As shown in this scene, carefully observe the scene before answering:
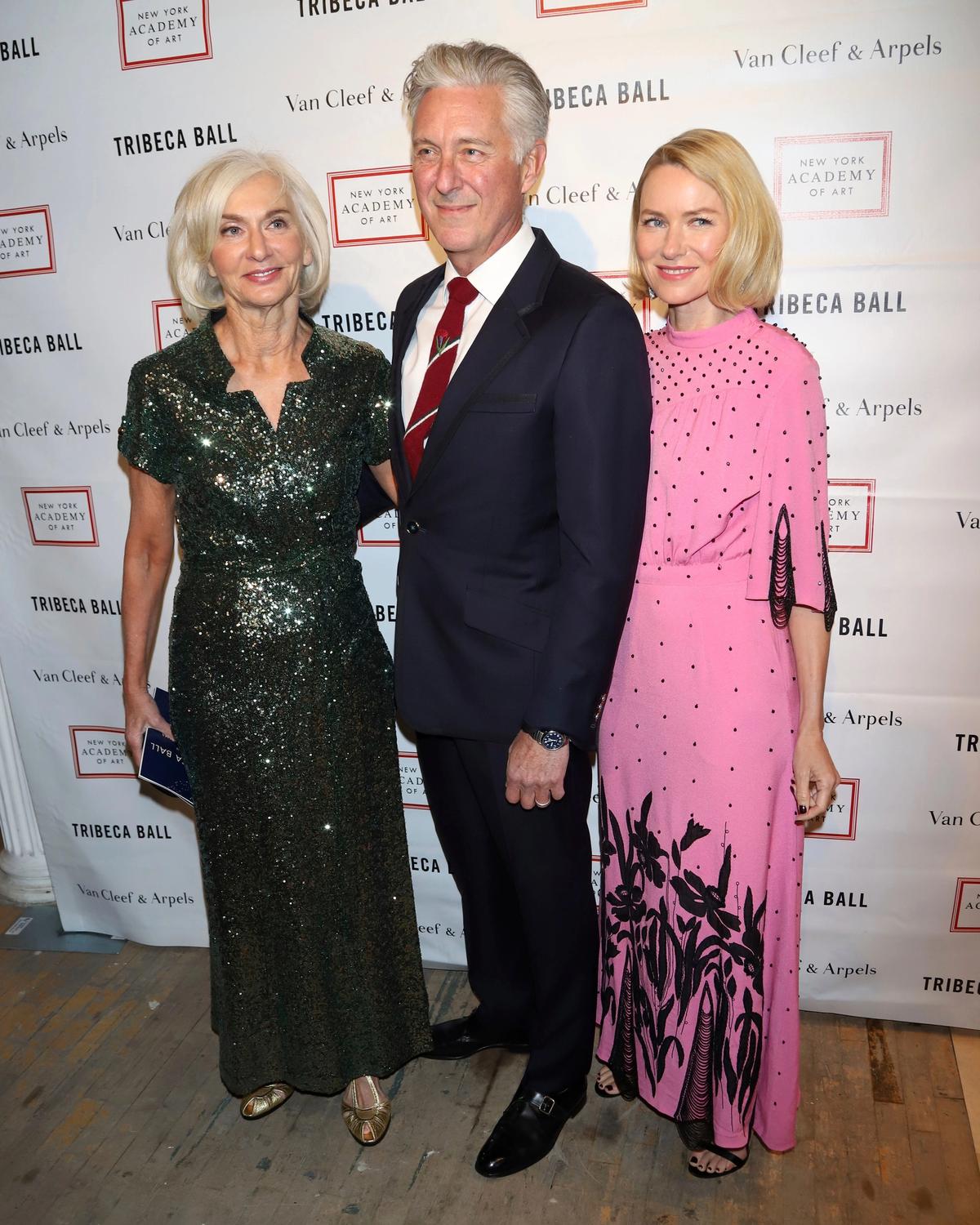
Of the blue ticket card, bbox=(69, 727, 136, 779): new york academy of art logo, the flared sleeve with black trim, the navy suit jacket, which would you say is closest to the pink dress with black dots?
the flared sleeve with black trim

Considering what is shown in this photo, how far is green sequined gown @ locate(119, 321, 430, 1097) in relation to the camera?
198 cm

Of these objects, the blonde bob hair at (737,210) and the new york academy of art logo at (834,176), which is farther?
the new york academy of art logo at (834,176)

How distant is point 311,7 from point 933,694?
2.15 m

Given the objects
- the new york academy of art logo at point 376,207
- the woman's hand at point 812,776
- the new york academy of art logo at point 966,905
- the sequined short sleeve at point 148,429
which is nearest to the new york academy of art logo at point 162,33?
the new york academy of art logo at point 376,207

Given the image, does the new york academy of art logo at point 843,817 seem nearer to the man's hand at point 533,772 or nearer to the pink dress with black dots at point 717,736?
the pink dress with black dots at point 717,736

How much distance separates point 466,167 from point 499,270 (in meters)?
0.18

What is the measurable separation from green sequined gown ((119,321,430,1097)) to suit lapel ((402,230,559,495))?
0.97 ft

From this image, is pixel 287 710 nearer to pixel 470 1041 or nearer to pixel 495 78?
pixel 470 1041

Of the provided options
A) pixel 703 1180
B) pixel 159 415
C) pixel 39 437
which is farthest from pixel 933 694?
pixel 39 437

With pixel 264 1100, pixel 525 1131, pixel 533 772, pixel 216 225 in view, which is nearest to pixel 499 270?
pixel 216 225

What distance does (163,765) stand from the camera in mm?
2225

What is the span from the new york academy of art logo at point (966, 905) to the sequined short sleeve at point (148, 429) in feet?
6.88

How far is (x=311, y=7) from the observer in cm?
233

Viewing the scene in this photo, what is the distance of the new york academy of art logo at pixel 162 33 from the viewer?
2.39m
